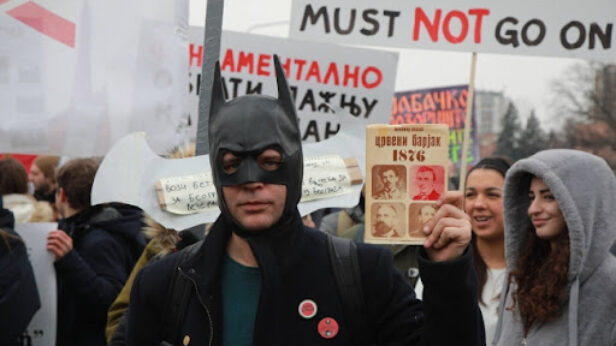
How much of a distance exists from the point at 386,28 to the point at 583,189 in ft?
8.21

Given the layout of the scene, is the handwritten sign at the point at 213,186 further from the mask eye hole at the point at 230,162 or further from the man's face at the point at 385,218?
the man's face at the point at 385,218

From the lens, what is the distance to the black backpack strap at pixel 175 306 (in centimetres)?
295

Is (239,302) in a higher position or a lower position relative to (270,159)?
lower

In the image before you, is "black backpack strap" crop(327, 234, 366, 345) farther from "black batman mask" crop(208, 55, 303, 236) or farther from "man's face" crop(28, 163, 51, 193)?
"man's face" crop(28, 163, 51, 193)

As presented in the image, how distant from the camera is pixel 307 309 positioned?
9.32ft

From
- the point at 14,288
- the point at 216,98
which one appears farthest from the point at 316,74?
the point at 216,98

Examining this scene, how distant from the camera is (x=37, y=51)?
488 centimetres

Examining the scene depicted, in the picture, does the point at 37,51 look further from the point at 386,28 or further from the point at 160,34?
the point at 386,28

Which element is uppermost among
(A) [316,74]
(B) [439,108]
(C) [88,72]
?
(B) [439,108]

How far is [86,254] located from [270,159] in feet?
9.67

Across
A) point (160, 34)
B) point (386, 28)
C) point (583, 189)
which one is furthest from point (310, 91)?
point (583, 189)

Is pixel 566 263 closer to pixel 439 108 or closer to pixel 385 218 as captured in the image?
pixel 385 218

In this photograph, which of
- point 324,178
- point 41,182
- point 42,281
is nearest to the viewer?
point 324,178

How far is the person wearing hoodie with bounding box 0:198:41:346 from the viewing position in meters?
5.20
